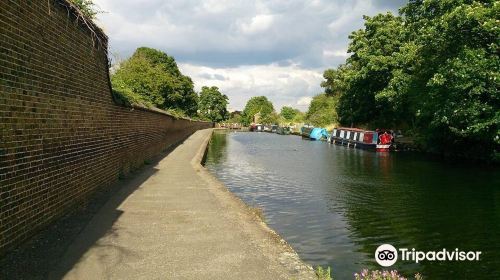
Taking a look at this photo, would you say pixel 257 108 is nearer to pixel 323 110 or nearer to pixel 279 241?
pixel 323 110

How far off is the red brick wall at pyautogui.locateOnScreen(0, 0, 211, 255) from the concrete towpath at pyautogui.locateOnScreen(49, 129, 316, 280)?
0.74m

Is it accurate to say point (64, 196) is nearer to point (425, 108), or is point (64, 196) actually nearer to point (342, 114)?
point (425, 108)

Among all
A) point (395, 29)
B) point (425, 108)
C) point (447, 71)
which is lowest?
point (425, 108)

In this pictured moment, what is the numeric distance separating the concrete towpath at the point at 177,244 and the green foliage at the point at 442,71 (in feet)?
47.3

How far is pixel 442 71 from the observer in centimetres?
2077

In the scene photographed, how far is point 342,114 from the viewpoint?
51.1m

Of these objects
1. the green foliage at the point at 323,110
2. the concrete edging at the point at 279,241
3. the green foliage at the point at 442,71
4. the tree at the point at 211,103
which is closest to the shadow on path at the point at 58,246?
the concrete edging at the point at 279,241

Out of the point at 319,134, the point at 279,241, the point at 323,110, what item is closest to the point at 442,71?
the point at 279,241

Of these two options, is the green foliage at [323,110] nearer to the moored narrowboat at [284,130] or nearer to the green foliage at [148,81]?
the moored narrowboat at [284,130]

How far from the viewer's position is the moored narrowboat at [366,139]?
35.5 metres

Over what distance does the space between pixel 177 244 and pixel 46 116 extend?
2.93 meters

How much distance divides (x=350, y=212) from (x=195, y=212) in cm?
479

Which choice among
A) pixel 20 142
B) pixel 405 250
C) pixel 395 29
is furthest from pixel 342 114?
pixel 20 142

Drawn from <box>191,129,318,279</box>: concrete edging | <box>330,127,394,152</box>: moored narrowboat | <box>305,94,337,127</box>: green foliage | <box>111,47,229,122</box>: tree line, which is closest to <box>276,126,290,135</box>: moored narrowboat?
<box>305,94,337,127</box>: green foliage
